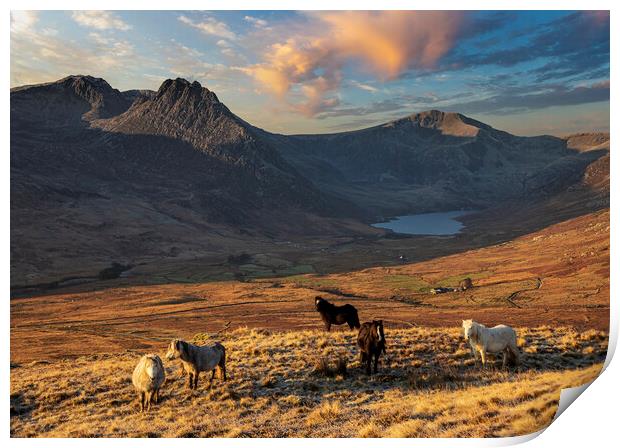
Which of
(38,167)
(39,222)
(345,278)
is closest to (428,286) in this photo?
(345,278)

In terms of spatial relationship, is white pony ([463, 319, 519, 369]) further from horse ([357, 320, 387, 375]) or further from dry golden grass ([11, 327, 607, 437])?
horse ([357, 320, 387, 375])

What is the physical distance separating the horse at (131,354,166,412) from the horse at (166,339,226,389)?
0.69m

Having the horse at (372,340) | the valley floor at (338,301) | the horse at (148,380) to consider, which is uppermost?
the horse at (372,340)

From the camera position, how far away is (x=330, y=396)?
1573cm

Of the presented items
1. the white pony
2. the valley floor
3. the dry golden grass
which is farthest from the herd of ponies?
the valley floor

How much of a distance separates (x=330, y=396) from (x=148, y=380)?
6.64m

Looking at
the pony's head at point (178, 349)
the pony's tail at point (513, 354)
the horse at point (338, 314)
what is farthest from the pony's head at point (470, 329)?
the pony's head at point (178, 349)

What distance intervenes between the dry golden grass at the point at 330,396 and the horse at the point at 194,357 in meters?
0.63

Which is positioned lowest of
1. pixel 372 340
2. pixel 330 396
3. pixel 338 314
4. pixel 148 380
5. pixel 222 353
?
pixel 330 396

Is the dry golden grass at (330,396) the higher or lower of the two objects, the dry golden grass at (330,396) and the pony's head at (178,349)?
the lower

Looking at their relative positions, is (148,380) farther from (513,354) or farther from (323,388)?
(513,354)

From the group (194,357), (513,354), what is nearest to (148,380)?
(194,357)

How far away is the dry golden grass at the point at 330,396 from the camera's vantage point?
13.7 metres

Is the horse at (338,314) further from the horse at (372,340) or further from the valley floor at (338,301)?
the valley floor at (338,301)
